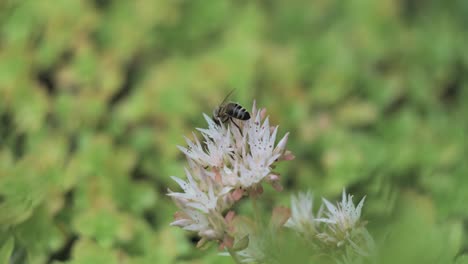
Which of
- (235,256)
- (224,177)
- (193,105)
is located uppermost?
(193,105)

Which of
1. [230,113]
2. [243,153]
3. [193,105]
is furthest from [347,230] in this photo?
[193,105]

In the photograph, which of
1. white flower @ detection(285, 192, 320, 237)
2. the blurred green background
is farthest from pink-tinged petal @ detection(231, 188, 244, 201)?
the blurred green background

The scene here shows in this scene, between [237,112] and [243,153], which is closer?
[243,153]

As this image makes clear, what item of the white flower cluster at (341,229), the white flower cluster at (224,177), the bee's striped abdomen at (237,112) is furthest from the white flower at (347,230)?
the bee's striped abdomen at (237,112)

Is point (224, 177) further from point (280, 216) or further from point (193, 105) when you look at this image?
point (193, 105)

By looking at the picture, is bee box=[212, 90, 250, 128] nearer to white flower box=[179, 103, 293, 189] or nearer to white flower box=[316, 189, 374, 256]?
white flower box=[179, 103, 293, 189]

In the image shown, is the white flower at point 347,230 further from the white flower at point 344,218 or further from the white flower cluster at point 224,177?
the white flower cluster at point 224,177

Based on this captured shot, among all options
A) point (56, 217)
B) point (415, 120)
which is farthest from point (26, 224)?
point (415, 120)
